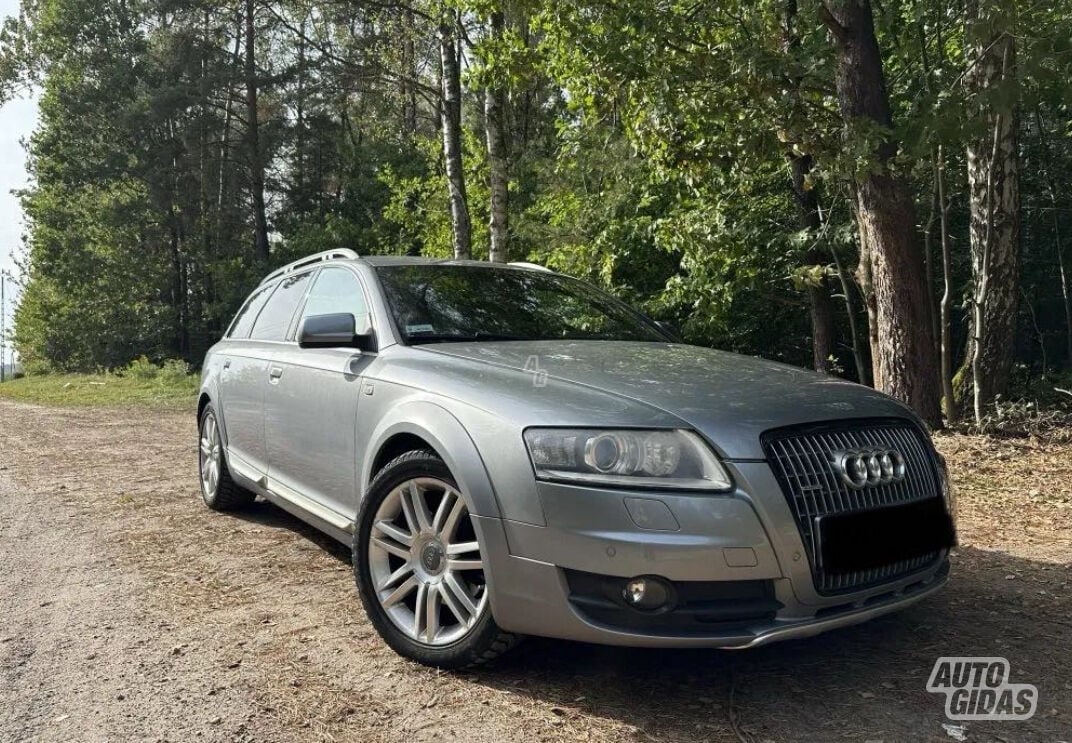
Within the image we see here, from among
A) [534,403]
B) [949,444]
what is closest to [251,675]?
[534,403]

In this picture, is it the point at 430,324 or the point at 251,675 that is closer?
the point at 251,675

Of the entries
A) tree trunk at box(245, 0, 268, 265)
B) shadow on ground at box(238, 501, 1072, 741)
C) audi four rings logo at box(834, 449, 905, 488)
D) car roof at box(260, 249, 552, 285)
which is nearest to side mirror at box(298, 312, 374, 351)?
car roof at box(260, 249, 552, 285)

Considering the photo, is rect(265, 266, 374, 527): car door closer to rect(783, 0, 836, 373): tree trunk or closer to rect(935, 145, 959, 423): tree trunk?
rect(935, 145, 959, 423): tree trunk

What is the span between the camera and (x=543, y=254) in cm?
1566

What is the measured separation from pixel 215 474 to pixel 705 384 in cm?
401

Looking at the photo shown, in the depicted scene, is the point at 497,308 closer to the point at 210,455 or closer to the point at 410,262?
the point at 410,262

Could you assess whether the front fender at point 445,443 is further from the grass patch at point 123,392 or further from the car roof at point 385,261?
the grass patch at point 123,392

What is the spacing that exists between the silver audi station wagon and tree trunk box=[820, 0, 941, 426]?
A: 4.76 metres

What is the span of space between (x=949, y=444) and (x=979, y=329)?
6.50 ft

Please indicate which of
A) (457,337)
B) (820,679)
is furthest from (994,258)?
(820,679)

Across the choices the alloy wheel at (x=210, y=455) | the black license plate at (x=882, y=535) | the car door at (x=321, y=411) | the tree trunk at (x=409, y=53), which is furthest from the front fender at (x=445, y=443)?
the tree trunk at (x=409, y=53)

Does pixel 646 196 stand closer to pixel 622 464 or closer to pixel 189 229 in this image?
pixel 622 464

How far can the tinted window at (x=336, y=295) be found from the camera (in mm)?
4211

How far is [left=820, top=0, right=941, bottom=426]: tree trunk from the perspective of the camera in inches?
309
